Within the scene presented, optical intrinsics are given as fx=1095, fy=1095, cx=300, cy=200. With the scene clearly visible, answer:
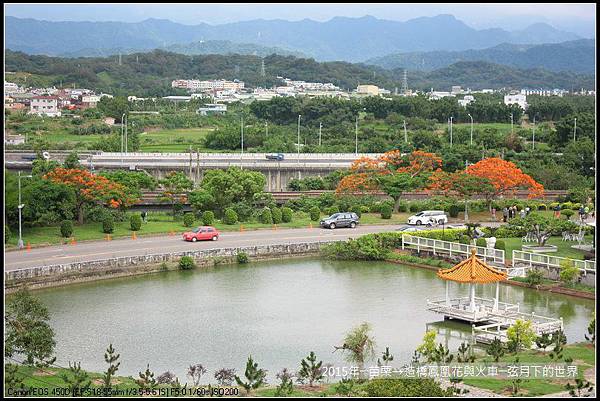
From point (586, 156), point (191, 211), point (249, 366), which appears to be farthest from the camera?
point (586, 156)

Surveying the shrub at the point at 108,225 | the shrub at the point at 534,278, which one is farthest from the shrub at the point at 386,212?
the shrub at the point at 534,278

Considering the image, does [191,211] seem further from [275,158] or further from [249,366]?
[249,366]

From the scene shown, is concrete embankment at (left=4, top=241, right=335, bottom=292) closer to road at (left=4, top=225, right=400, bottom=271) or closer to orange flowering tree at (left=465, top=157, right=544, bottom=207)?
road at (left=4, top=225, right=400, bottom=271)

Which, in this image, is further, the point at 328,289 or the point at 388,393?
the point at 328,289

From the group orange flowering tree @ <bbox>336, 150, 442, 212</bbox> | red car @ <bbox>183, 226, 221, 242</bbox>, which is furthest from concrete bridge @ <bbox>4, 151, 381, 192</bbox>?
red car @ <bbox>183, 226, 221, 242</bbox>

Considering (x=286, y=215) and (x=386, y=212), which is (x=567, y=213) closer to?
(x=386, y=212)

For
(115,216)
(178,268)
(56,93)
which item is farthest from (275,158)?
(56,93)
